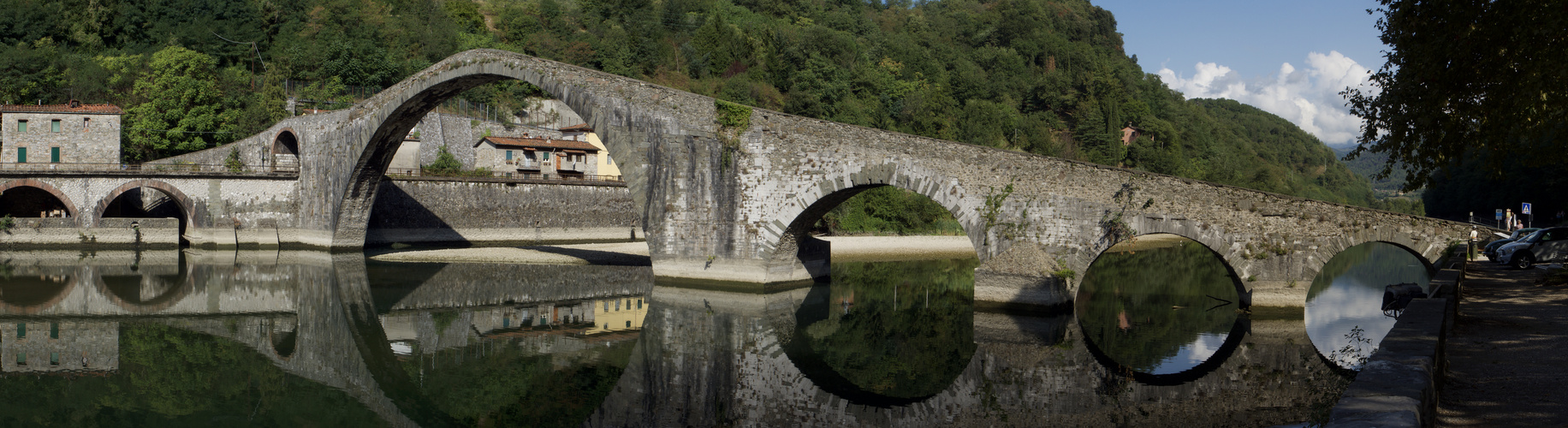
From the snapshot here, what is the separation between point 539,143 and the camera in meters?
47.7

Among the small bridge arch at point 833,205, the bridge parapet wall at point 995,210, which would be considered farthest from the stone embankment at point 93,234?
the small bridge arch at point 833,205

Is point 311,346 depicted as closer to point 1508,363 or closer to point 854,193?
point 854,193

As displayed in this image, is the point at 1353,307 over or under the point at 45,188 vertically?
under

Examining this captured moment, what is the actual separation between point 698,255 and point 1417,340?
16.5 meters

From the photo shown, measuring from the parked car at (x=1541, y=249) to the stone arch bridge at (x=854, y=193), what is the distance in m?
3.97

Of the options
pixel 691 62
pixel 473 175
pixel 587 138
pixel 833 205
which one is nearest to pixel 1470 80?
pixel 833 205

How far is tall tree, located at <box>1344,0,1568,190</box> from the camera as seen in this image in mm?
9617

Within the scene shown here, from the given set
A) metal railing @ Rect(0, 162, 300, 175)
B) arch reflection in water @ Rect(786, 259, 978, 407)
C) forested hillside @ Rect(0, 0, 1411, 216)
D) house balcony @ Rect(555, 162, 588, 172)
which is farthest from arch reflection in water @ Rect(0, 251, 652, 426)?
forested hillside @ Rect(0, 0, 1411, 216)

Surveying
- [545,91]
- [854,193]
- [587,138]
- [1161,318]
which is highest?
[587,138]

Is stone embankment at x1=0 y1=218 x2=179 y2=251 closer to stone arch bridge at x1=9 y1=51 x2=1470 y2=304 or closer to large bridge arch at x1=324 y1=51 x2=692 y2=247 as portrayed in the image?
large bridge arch at x1=324 y1=51 x2=692 y2=247

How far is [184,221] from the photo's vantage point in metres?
33.8

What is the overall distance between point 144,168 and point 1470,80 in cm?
3896

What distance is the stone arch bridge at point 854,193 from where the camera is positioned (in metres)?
17.4

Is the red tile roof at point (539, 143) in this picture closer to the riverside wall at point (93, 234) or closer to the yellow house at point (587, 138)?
the yellow house at point (587, 138)
